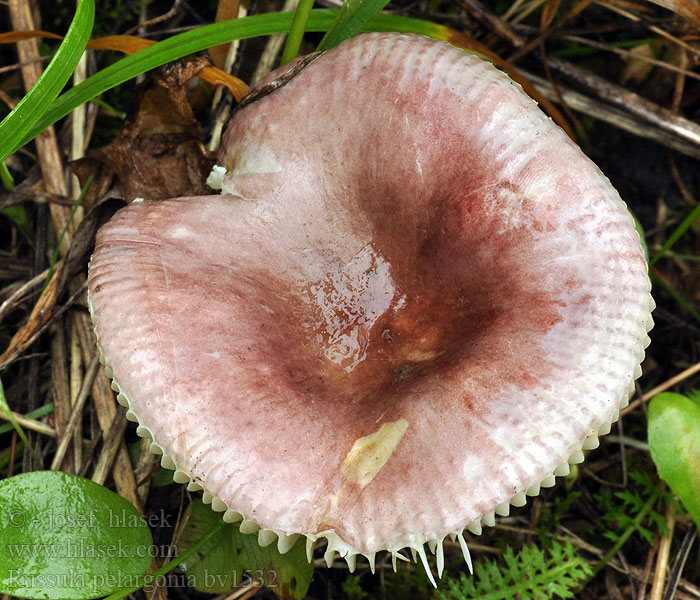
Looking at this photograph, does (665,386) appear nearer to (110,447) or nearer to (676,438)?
(676,438)

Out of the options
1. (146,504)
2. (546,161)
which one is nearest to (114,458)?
(146,504)

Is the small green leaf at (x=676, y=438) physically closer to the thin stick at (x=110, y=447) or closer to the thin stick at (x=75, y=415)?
the thin stick at (x=110, y=447)

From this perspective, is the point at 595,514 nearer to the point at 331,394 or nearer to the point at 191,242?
the point at 331,394

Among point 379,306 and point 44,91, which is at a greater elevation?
point 44,91

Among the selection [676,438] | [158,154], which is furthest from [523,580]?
[158,154]

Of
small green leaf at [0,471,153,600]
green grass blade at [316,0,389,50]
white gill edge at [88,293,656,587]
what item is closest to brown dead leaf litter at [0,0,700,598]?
small green leaf at [0,471,153,600]

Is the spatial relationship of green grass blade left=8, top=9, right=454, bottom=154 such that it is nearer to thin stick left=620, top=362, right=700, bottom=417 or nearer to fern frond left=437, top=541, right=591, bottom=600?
thin stick left=620, top=362, right=700, bottom=417
